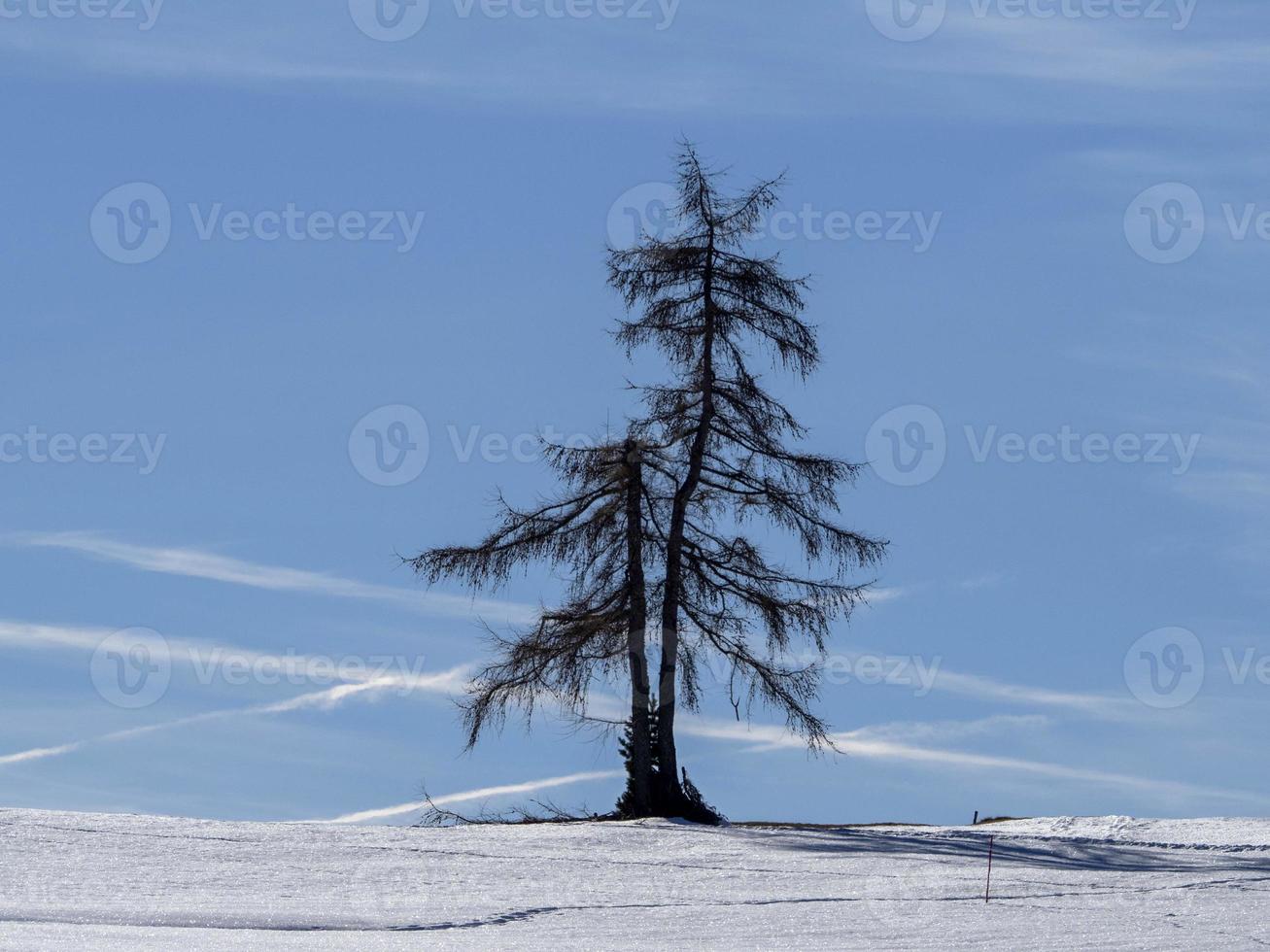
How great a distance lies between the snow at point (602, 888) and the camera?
1085 centimetres

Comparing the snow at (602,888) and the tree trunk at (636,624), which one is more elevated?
the tree trunk at (636,624)

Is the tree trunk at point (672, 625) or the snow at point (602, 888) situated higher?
the tree trunk at point (672, 625)

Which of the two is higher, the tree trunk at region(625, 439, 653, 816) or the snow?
the tree trunk at region(625, 439, 653, 816)

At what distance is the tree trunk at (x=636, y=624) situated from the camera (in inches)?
782

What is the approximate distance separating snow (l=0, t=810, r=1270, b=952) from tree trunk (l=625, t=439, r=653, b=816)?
2327mm

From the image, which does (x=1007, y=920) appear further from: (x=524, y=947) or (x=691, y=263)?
(x=691, y=263)

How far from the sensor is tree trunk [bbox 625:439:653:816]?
19875mm

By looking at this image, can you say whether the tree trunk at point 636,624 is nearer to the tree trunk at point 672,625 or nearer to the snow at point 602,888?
the tree trunk at point 672,625

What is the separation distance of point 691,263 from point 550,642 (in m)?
5.31

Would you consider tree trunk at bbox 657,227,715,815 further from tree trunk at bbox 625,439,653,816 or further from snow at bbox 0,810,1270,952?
snow at bbox 0,810,1270,952

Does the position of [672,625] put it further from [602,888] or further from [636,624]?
[602,888]

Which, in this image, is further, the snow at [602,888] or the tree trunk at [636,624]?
the tree trunk at [636,624]

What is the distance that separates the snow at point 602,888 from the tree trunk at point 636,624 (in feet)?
7.63

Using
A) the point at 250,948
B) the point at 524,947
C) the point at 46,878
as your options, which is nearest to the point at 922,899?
the point at 524,947
